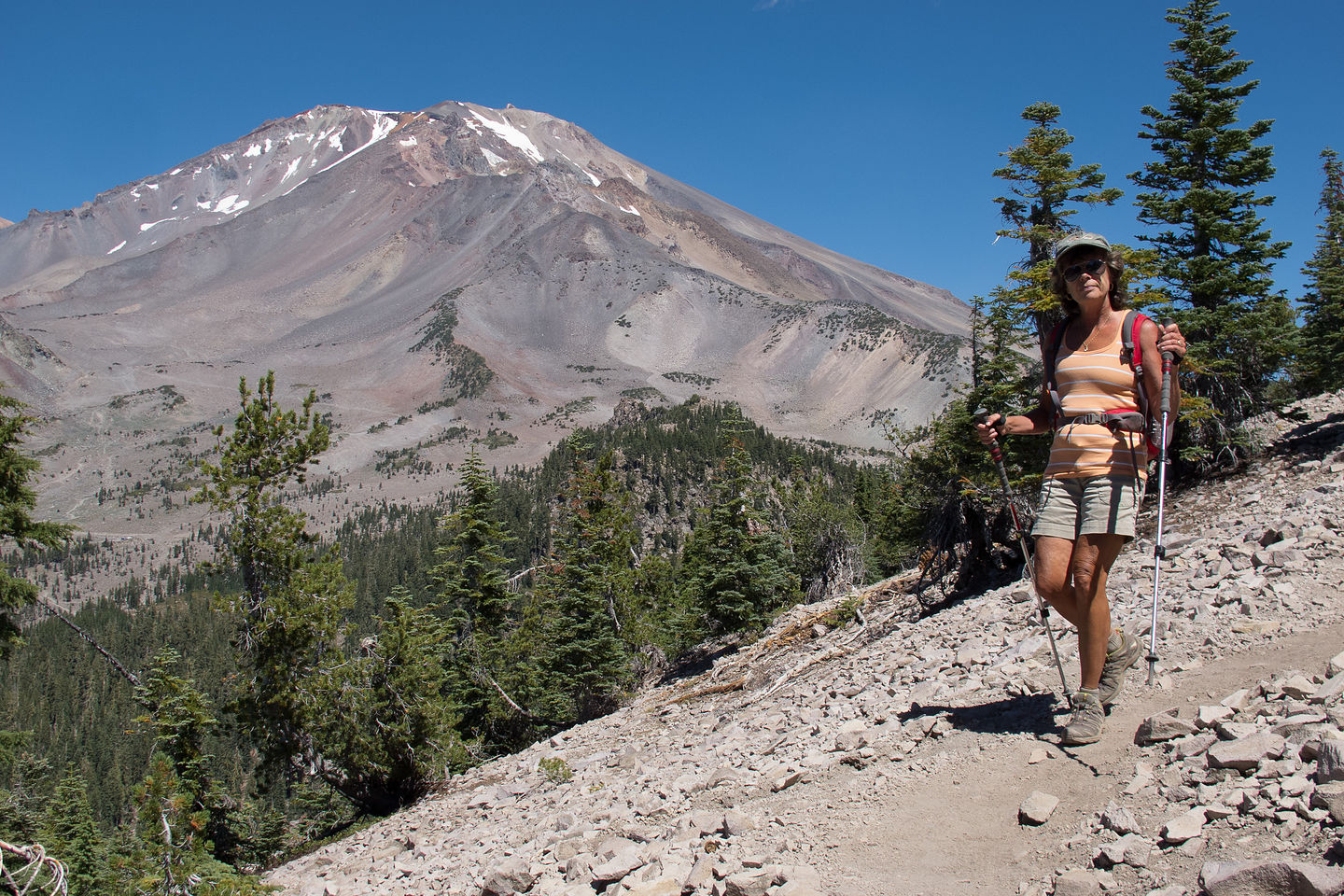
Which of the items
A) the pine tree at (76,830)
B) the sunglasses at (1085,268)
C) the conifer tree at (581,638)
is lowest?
the pine tree at (76,830)

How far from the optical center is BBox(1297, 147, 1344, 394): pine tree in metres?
25.0

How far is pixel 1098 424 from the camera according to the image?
4367 mm

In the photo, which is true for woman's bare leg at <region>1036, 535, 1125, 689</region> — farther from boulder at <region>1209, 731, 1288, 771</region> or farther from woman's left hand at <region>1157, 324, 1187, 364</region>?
woman's left hand at <region>1157, 324, 1187, 364</region>

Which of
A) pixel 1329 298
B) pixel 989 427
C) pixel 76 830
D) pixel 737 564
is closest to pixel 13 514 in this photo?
pixel 989 427

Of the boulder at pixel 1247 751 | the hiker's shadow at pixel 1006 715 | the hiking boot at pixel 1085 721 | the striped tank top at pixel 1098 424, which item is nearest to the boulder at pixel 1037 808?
the hiking boot at pixel 1085 721

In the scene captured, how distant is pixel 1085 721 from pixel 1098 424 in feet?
5.24

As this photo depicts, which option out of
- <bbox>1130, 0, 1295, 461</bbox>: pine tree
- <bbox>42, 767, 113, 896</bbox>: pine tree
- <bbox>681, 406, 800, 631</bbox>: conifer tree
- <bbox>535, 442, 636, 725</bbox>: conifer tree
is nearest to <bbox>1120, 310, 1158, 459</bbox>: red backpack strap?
<bbox>1130, 0, 1295, 461</bbox>: pine tree

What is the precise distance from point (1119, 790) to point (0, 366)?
23605 cm

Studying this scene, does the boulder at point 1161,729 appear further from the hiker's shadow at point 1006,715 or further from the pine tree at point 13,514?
the pine tree at point 13,514

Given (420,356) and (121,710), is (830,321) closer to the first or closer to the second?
(420,356)

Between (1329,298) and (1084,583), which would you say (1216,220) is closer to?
(1084,583)

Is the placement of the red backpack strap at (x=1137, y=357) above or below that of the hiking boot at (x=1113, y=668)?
above

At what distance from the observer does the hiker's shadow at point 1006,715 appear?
488 centimetres

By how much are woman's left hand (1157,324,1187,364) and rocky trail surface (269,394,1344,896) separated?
1777 mm
